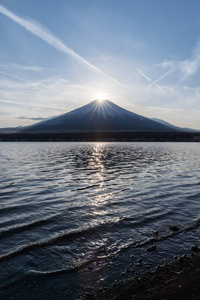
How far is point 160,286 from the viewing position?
738 cm

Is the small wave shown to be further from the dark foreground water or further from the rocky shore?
the rocky shore

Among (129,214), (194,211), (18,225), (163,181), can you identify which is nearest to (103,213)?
(129,214)

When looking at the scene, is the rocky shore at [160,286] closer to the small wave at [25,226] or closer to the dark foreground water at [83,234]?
the dark foreground water at [83,234]

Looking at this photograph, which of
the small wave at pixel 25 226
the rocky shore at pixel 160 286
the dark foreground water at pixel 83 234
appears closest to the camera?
the rocky shore at pixel 160 286

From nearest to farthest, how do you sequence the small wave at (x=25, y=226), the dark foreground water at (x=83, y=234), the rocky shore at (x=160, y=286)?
the rocky shore at (x=160, y=286) → the dark foreground water at (x=83, y=234) → the small wave at (x=25, y=226)

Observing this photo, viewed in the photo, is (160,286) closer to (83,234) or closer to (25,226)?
(83,234)

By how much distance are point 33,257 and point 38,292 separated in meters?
2.40

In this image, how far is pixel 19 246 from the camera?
1056cm

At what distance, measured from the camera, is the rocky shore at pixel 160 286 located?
22.2 ft

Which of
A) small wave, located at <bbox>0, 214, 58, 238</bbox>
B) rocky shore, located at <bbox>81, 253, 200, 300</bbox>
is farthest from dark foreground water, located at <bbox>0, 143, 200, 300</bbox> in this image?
rocky shore, located at <bbox>81, 253, 200, 300</bbox>

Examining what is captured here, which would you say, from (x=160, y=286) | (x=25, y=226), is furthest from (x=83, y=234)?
(x=160, y=286)

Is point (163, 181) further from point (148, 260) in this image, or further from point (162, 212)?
point (148, 260)

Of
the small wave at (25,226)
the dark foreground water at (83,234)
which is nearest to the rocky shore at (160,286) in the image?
the dark foreground water at (83,234)

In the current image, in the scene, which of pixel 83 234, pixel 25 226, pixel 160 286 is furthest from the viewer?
pixel 25 226
